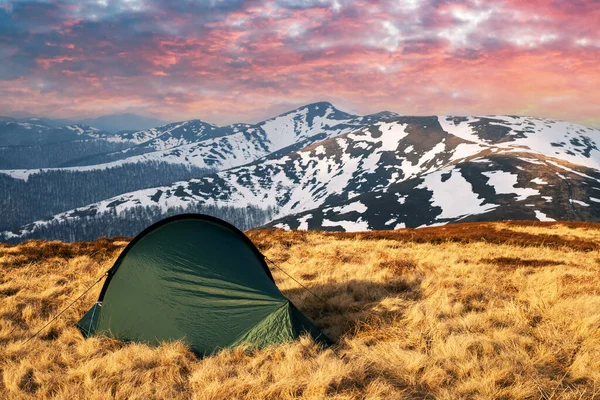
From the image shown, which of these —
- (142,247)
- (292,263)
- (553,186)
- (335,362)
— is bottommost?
(553,186)

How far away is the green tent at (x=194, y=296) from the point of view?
703 cm

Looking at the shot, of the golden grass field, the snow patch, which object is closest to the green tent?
the golden grass field

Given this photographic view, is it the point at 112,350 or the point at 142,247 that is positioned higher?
the point at 142,247

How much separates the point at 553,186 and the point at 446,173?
32.6 meters

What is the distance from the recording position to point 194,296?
758 centimetres

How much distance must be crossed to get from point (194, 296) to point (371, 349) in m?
3.92

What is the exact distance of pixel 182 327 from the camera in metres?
7.21

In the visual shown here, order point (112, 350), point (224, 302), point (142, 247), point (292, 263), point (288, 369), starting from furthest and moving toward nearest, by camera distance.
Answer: point (292, 263) → point (142, 247) → point (224, 302) → point (112, 350) → point (288, 369)

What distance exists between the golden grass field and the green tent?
453mm

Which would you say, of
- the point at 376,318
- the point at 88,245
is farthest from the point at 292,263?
the point at 88,245

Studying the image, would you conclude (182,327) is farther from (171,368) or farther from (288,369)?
(288,369)

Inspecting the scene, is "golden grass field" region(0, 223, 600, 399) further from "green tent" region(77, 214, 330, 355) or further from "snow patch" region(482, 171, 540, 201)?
"snow patch" region(482, 171, 540, 201)

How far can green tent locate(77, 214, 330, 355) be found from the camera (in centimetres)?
703

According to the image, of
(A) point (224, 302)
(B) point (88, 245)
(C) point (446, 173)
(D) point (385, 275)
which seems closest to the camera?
(A) point (224, 302)
